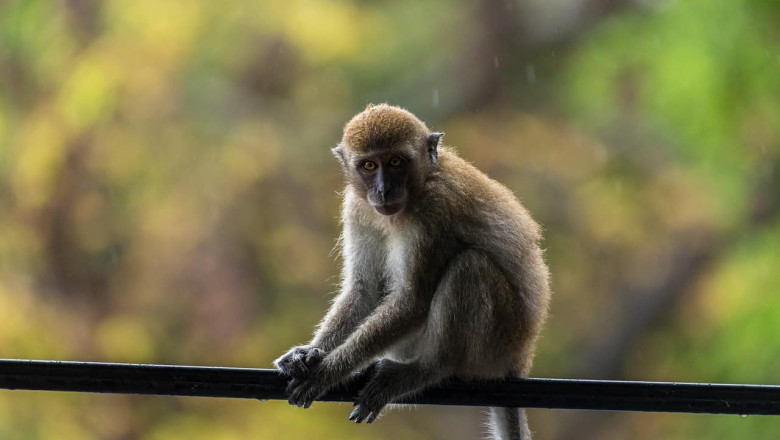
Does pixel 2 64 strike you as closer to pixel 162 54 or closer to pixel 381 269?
pixel 162 54

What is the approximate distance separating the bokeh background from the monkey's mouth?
370 cm

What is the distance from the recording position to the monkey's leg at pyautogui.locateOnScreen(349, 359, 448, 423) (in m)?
3.58

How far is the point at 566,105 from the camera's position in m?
7.89

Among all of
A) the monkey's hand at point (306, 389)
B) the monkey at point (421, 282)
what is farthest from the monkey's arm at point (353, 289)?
the monkey's hand at point (306, 389)

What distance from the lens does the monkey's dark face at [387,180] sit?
3.81m

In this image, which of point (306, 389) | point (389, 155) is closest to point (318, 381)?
point (306, 389)

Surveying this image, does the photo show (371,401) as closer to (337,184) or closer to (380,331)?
(380,331)

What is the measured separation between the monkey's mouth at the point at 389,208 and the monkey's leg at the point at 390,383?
0.64 m

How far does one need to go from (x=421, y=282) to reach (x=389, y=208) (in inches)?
13.7

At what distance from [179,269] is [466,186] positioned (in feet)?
15.0

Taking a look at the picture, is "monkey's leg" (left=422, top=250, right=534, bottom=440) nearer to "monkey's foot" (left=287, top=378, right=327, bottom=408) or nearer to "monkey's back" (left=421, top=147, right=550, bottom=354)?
"monkey's back" (left=421, top=147, right=550, bottom=354)

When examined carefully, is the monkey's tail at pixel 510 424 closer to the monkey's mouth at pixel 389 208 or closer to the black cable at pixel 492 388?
the black cable at pixel 492 388

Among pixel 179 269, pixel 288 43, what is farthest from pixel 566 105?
pixel 179 269

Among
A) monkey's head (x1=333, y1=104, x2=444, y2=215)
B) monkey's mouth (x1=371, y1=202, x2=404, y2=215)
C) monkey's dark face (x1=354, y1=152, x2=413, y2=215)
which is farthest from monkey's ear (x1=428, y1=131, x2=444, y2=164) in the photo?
monkey's mouth (x1=371, y1=202, x2=404, y2=215)
